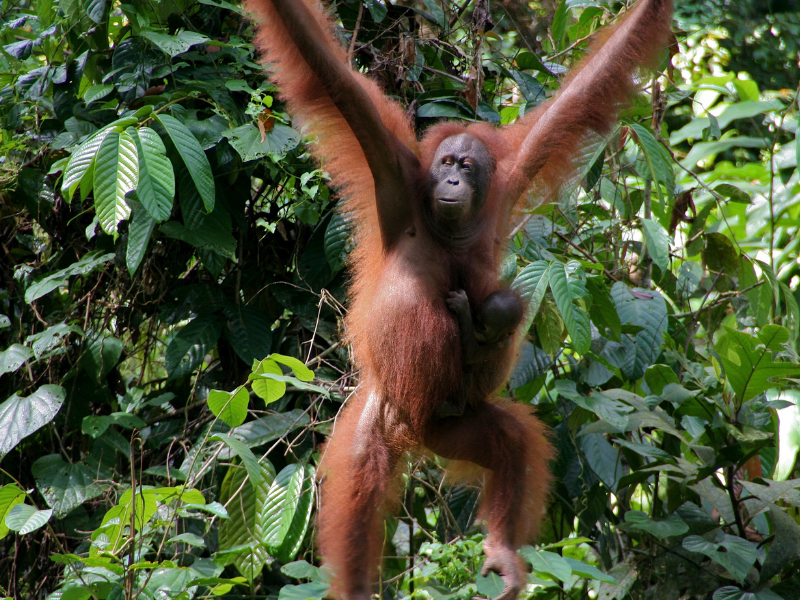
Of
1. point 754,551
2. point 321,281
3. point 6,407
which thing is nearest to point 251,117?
point 321,281

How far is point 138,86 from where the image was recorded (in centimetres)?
317

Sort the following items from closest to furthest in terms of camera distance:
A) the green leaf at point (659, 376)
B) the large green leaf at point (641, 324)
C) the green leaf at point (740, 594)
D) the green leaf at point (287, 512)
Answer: the green leaf at point (287, 512) < the green leaf at point (740, 594) < the large green leaf at point (641, 324) < the green leaf at point (659, 376)

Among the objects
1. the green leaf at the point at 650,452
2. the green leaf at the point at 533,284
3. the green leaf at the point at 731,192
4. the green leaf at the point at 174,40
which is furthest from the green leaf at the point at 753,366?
the green leaf at the point at 174,40

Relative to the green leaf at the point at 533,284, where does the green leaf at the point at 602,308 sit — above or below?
below

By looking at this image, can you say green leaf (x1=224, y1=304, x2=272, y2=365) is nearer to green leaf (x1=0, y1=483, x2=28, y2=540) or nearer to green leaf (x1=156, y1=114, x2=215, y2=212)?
green leaf (x1=156, y1=114, x2=215, y2=212)

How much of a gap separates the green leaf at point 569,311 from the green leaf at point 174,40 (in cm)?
168

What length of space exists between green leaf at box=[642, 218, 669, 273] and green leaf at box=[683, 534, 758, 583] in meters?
1.07

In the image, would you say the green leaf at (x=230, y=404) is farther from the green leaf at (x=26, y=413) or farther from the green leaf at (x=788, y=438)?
the green leaf at (x=788, y=438)

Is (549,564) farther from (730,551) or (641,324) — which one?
(641,324)

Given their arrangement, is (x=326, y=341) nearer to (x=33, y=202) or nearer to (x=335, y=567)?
(x=335, y=567)

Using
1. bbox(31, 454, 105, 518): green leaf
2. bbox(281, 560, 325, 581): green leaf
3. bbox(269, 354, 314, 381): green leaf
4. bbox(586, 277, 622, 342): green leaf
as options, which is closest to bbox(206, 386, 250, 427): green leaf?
bbox(269, 354, 314, 381): green leaf

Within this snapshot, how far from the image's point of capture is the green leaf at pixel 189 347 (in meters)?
3.07

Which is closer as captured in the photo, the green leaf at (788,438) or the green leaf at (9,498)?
the green leaf at (9,498)

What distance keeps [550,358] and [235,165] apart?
157cm
